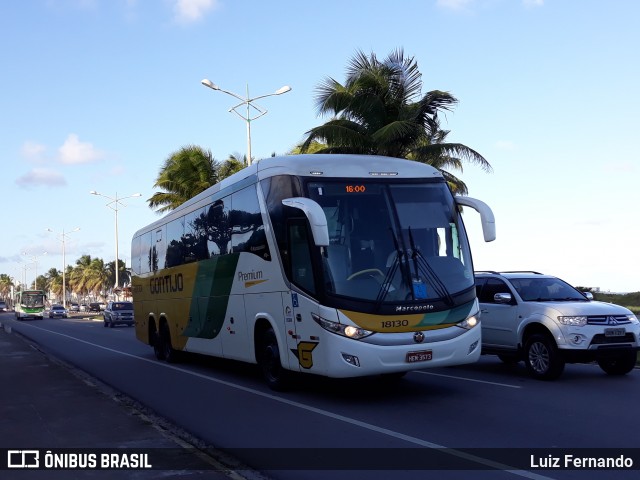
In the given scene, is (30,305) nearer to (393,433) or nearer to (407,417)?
(407,417)

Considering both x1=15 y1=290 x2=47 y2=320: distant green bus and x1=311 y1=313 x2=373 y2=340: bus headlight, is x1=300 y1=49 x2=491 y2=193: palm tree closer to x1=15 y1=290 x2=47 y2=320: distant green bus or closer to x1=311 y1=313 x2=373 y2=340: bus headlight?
x1=311 y1=313 x2=373 y2=340: bus headlight

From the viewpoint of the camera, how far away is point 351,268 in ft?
34.9

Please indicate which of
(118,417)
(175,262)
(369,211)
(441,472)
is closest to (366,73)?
(175,262)

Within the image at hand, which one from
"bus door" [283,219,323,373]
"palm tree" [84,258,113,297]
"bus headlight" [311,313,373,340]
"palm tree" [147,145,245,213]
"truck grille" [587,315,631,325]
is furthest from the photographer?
"palm tree" [84,258,113,297]

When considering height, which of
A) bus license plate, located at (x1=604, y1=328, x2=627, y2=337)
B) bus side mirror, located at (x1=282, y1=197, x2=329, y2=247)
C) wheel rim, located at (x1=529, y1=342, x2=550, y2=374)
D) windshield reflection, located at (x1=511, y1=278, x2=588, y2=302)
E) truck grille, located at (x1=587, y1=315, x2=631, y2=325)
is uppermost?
bus side mirror, located at (x1=282, y1=197, x2=329, y2=247)

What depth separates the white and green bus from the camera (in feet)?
34.2

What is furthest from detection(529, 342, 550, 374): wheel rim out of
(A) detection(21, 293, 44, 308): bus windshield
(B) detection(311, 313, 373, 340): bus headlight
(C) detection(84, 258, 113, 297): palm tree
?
(C) detection(84, 258, 113, 297): palm tree

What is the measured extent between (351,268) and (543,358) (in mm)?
4641

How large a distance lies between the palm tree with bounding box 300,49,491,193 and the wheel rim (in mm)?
14509

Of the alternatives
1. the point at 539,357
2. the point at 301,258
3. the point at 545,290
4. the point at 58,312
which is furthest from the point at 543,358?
the point at 58,312

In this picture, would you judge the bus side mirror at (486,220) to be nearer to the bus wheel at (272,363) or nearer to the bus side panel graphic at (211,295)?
the bus wheel at (272,363)

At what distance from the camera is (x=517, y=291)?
562 inches

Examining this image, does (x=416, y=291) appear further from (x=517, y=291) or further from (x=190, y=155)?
(x=190, y=155)

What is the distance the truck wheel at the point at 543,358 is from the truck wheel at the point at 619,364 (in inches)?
45.3
